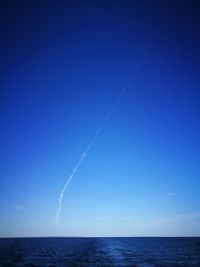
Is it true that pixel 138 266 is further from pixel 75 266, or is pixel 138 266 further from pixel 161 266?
pixel 75 266

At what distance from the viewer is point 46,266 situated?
45562mm

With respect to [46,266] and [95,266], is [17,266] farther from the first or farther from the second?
[95,266]

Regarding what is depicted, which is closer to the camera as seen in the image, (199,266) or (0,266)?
(0,266)

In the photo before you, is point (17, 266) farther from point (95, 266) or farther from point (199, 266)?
point (199, 266)

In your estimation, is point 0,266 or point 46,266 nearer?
point 0,266

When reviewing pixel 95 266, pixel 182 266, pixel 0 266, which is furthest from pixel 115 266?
pixel 0 266

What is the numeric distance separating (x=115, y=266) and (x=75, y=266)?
254 inches

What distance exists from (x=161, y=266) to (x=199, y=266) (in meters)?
6.35

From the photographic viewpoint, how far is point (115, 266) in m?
44.5

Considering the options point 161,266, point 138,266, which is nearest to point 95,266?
point 138,266

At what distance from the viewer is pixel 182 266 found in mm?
45094

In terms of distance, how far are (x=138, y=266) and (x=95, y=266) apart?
693 centimetres

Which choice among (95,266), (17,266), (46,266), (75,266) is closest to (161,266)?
(95,266)

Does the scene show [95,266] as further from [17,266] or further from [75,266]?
[17,266]
